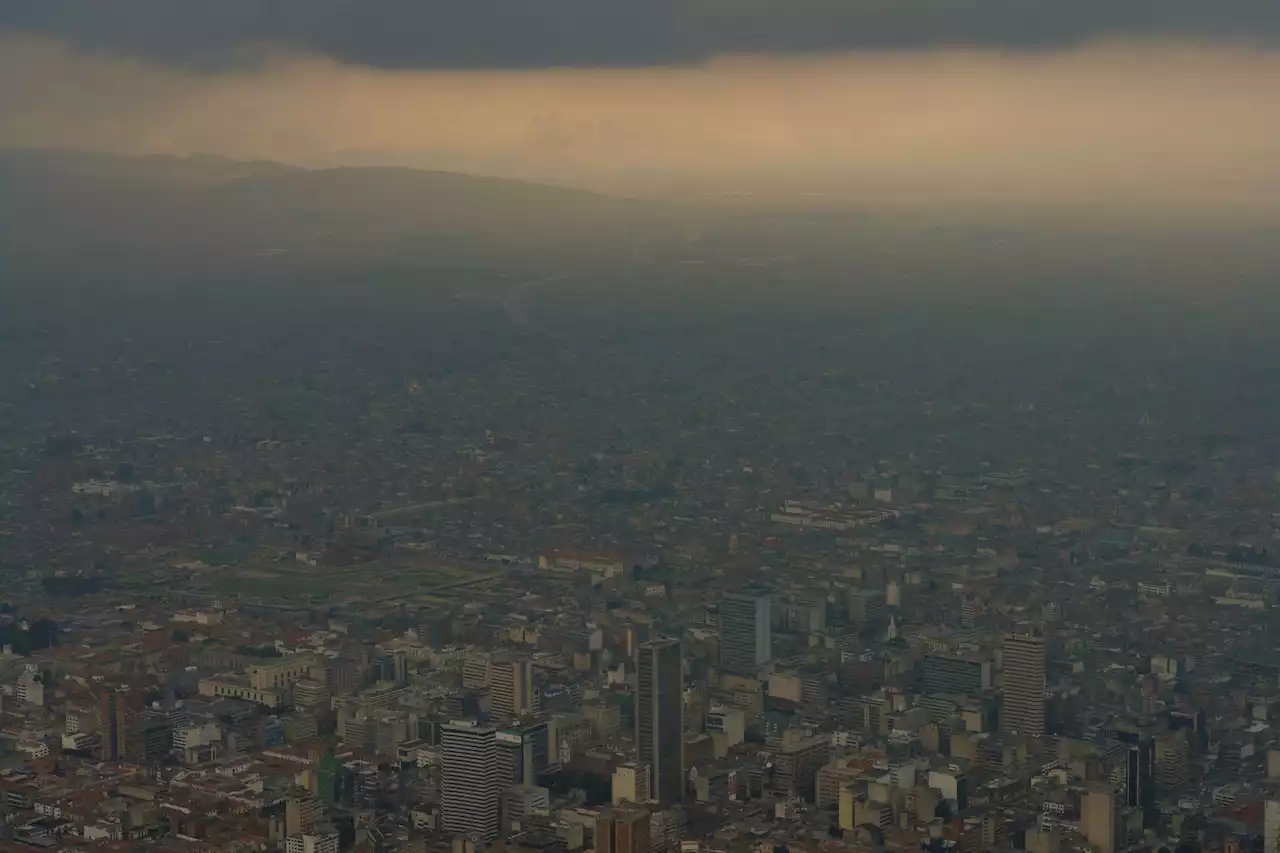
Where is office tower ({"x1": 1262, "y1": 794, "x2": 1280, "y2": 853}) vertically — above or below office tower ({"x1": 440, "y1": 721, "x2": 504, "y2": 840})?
above

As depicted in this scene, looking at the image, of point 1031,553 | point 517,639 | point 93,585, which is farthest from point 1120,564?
point 93,585

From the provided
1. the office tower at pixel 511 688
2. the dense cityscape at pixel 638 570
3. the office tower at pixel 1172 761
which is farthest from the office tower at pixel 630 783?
the office tower at pixel 1172 761

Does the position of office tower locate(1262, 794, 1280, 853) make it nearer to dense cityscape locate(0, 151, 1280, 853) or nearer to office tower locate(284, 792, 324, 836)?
dense cityscape locate(0, 151, 1280, 853)

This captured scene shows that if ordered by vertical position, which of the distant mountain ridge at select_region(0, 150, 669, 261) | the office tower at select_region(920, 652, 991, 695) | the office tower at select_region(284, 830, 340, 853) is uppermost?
the distant mountain ridge at select_region(0, 150, 669, 261)

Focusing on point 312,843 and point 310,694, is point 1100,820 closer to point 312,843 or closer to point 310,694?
point 312,843

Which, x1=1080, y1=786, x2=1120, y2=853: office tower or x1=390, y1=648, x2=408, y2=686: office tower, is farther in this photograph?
x1=390, y1=648, x2=408, y2=686: office tower

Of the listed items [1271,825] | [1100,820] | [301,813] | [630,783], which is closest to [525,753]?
[630,783]

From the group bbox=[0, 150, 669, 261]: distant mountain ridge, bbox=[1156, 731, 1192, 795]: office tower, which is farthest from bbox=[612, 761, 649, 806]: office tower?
bbox=[0, 150, 669, 261]: distant mountain ridge
